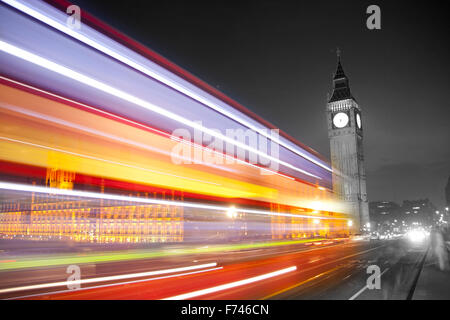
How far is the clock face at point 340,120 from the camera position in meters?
84.2

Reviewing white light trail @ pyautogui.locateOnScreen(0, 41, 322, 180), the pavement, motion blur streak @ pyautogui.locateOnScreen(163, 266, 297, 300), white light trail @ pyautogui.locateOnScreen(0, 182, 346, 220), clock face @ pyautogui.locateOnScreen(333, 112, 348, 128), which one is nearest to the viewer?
white light trail @ pyautogui.locateOnScreen(0, 41, 322, 180)

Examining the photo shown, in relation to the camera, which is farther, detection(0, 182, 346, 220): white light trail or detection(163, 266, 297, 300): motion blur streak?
detection(163, 266, 297, 300): motion blur streak

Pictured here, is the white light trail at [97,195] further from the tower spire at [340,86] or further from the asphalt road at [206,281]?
the tower spire at [340,86]

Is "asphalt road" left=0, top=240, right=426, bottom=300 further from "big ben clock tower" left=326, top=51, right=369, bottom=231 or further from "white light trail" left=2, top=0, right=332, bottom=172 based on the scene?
"big ben clock tower" left=326, top=51, right=369, bottom=231

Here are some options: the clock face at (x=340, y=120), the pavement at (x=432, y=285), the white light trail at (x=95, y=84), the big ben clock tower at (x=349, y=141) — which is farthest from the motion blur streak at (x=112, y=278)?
the clock face at (x=340, y=120)

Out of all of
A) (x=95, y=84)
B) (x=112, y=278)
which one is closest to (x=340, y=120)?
(x=112, y=278)

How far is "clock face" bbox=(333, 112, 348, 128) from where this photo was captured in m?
84.2

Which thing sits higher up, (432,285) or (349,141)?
(349,141)

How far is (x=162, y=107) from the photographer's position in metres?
8.05

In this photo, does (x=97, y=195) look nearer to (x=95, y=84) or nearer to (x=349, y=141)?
(x=95, y=84)

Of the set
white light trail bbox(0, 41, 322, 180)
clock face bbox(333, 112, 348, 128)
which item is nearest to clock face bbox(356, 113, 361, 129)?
clock face bbox(333, 112, 348, 128)

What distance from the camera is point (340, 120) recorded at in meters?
85.1

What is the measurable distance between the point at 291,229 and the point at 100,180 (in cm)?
1077

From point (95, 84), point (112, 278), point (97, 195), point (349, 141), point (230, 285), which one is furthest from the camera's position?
point (349, 141)
